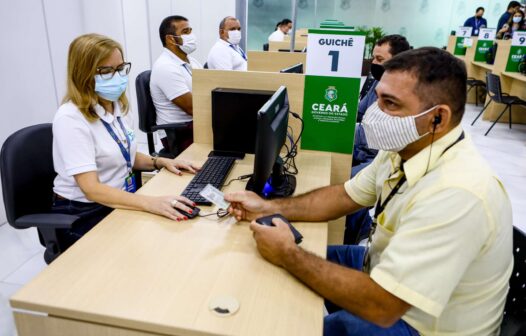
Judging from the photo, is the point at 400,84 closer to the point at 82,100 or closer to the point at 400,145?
the point at 400,145

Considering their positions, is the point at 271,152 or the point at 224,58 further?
the point at 224,58

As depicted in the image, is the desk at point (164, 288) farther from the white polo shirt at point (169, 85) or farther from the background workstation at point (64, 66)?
the white polo shirt at point (169, 85)

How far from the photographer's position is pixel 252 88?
2.09 meters

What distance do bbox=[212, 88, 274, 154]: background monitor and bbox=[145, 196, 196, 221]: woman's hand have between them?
26.9 inches

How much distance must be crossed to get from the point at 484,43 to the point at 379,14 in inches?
159

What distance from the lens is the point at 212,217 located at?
1.40m

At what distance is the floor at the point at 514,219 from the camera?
6.91ft

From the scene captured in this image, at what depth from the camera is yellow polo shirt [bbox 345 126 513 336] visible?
35.7 inches

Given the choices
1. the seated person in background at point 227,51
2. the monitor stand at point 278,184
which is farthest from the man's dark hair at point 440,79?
the seated person in background at point 227,51

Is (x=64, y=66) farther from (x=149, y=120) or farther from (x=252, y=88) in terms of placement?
(x=252, y=88)

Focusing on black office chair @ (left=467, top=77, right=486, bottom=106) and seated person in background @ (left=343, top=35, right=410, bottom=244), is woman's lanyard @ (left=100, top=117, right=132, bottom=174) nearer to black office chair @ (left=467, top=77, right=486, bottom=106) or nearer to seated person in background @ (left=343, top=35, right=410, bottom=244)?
seated person in background @ (left=343, top=35, right=410, bottom=244)

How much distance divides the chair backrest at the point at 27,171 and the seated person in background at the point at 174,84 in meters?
1.14

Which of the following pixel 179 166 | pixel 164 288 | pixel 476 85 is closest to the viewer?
pixel 164 288

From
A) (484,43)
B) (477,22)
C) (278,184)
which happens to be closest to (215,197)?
(278,184)
